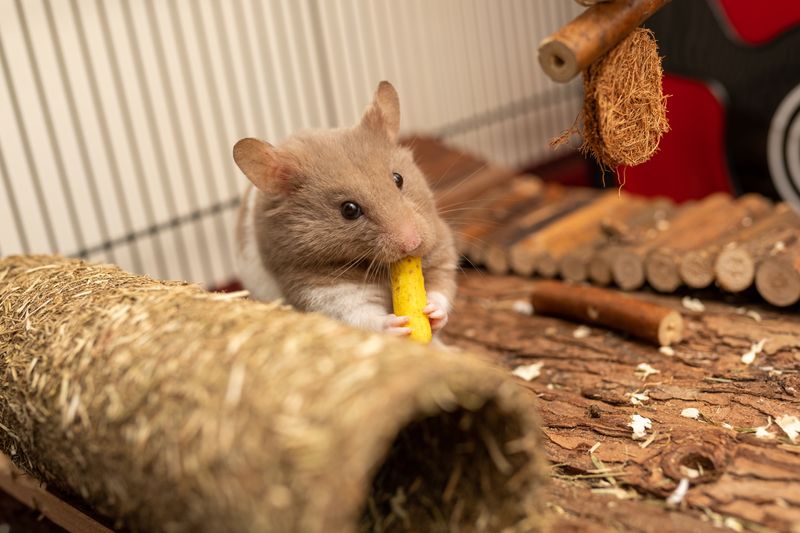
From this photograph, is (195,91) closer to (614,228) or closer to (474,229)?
(474,229)

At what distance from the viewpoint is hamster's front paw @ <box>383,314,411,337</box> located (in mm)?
2717

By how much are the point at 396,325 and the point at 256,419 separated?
1037 millimetres

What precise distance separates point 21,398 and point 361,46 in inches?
150

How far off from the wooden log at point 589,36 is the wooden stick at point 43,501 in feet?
6.87

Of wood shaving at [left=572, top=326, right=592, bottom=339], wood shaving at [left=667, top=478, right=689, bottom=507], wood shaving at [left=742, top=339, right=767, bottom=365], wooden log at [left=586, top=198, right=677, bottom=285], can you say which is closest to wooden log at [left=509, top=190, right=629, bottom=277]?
wooden log at [left=586, top=198, right=677, bottom=285]

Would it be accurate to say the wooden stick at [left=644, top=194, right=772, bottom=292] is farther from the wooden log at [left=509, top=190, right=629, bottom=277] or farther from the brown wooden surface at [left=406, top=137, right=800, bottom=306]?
the wooden log at [left=509, top=190, right=629, bottom=277]

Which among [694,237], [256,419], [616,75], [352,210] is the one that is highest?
[616,75]

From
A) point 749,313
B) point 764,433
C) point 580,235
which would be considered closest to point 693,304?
point 749,313

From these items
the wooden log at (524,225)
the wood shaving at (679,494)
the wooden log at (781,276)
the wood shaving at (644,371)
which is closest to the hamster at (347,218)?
the wood shaving at (644,371)

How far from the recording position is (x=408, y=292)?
2.83 metres

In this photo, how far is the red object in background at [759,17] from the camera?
448 cm

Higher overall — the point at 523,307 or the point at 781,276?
the point at 781,276

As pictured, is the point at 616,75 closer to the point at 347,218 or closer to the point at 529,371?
the point at 347,218

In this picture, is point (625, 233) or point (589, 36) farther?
point (625, 233)
